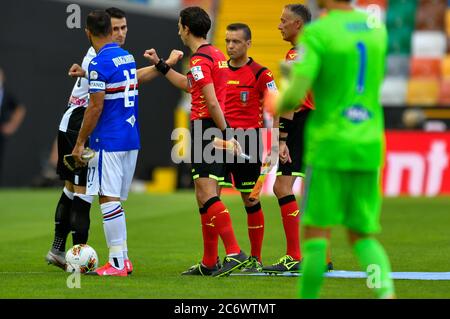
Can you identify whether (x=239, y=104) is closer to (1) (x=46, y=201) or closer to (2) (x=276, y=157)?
(2) (x=276, y=157)

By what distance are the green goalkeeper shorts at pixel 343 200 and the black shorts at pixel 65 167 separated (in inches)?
141

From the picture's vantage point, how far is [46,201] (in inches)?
817

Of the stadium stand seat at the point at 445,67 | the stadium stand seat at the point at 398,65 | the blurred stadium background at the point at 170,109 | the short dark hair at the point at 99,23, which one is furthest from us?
the stadium stand seat at the point at 398,65

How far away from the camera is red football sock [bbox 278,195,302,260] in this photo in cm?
1023

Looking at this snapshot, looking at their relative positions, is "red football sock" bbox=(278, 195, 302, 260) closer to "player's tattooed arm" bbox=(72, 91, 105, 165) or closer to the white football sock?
the white football sock

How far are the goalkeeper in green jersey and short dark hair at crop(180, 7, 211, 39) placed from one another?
2793 millimetres

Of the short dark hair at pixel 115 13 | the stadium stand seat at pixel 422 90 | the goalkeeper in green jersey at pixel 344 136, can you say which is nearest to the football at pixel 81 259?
the short dark hair at pixel 115 13

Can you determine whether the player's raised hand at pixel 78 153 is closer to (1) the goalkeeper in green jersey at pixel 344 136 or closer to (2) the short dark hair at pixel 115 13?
(2) the short dark hair at pixel 115 13

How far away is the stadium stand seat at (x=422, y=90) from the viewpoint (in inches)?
1039

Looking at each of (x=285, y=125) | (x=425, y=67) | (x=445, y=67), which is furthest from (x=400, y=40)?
(x=285, y=125)

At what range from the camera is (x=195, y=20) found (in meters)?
9.66

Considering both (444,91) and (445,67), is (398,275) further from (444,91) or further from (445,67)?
(445,67)

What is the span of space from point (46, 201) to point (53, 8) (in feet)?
19.2
